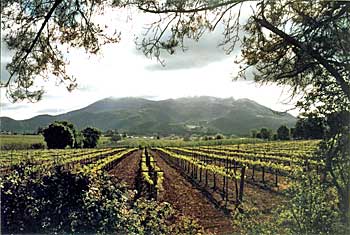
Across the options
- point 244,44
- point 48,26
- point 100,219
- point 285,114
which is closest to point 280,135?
point 285,114

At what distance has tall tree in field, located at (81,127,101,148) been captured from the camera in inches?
142

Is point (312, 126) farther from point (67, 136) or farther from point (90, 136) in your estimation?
point (67, 136)

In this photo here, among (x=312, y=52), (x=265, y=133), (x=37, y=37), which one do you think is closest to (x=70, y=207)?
(x=37, y=37)

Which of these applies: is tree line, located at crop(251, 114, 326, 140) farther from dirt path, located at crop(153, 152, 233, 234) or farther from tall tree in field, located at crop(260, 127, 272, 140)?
dirt path, located at crop(153, 152, 233, 234)

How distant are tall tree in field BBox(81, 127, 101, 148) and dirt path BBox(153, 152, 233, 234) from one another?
56 centimetres

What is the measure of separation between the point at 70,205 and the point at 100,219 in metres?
0.24

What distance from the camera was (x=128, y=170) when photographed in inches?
159

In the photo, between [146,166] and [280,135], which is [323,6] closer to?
[280,135]

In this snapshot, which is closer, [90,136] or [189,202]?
[90,136]

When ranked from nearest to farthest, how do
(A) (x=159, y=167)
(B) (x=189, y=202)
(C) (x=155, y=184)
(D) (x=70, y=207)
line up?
1. (D) (x=70, y=207)
2. (C) (x=155, y=184)
3. (A) (x=159, y=167)
4. (B) (x=189, y=202)

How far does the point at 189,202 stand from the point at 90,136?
1.32 meters

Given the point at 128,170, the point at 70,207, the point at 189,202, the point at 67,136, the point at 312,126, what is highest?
the point at 312,126

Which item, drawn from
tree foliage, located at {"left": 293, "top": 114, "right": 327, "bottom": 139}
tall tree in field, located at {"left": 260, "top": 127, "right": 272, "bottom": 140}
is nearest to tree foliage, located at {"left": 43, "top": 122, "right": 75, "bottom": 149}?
tall tree in field, located at {"left": 260, "top": 127, "right": 272, "bottom": 140}

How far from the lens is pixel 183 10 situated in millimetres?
3322
